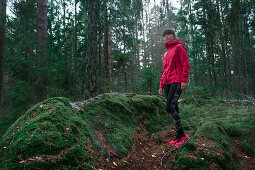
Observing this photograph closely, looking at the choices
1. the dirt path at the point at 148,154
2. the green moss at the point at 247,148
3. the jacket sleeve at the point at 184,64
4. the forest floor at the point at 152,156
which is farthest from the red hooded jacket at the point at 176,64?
the green moss at the point at 247,148

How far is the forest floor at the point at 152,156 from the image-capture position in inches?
106

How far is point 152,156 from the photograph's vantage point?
3342mm

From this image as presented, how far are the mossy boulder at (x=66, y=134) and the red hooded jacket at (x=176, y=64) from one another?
1.45m

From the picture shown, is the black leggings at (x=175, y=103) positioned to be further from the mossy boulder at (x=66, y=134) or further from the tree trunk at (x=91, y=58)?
the tree trunk at (x=91, y=58)

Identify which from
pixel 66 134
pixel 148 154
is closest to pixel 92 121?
pixel 66 134

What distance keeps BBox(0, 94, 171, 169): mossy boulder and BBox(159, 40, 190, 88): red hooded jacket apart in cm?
145

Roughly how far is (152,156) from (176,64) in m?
2.09

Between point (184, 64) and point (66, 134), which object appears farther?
point (184, 64)

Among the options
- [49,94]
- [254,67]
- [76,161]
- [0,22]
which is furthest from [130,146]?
[254,67]

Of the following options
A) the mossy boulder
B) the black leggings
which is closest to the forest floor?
the mossy boulder

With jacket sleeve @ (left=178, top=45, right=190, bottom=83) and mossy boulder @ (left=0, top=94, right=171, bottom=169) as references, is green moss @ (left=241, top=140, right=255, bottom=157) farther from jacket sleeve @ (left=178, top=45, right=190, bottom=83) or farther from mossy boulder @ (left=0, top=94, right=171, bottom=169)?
mossy boulder @ (left=0, top=94, right=171, bottom=169)

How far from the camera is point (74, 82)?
716 centimetres

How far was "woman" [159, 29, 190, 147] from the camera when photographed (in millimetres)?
3572

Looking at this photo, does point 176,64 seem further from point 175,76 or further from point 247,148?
point 247,148
